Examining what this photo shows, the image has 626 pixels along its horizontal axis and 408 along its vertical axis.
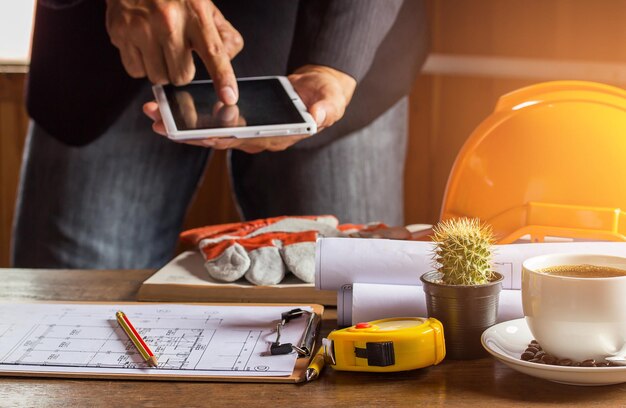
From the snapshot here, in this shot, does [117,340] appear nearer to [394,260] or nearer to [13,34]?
[394,260]

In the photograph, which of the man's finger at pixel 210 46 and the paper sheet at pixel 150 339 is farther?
the man's finger at pixel 210 46

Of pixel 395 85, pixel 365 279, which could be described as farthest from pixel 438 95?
pixel 365 279

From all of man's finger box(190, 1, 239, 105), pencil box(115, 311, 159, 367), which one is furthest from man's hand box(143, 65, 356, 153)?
pencil box(115, 311, 159, 367)

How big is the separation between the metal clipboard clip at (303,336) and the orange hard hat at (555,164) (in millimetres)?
249

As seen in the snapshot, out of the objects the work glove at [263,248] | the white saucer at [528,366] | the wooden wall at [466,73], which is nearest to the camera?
the white saucer at [528,366]

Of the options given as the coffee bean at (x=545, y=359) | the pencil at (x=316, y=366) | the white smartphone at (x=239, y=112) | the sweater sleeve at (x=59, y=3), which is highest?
the sweater sleeve at (x=59, y=3)

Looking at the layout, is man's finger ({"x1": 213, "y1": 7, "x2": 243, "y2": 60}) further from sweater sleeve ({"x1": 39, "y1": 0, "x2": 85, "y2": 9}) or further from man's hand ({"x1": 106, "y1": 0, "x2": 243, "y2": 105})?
sweater sleeve ({"x1": 39, "y1": 0, "x2": 85, "y2": 9})

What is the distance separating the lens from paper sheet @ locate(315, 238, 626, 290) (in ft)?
2.70

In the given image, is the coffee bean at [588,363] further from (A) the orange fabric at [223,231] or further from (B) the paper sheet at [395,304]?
(A) the orange fabric at [223,231]

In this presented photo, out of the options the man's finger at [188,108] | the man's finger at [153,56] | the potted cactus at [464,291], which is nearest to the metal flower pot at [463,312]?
the potted cactus at [464,291]

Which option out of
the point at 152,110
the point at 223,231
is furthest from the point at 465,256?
the point at 152,110

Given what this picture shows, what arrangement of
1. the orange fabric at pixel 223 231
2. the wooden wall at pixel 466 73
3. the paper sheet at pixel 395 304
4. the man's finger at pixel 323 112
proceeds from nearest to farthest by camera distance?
the paper sheet at pixel 395 304, the orange fabric at pixel 223 231, the man's finger at pixel 323 112, the wooden wall at pixel 466 73

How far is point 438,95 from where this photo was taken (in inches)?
88.5

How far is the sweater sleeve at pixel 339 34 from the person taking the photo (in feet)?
4.92
